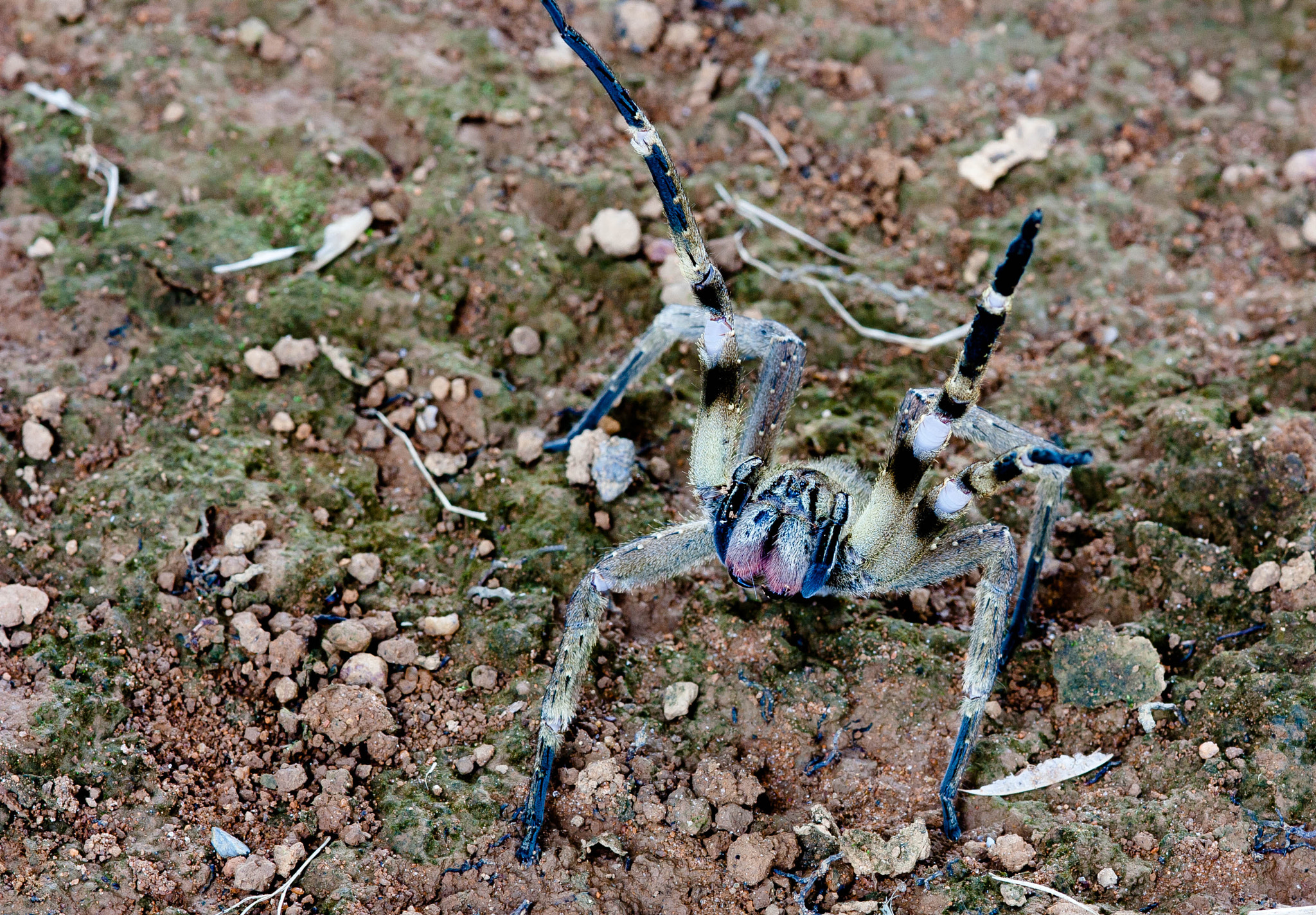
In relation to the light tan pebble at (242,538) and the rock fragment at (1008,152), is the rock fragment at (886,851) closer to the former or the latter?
the light tan pebble at (242,538)

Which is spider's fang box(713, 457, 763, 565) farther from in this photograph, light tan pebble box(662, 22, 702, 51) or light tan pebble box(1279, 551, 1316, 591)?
light tan pebble box(662, 22, 702, 51)

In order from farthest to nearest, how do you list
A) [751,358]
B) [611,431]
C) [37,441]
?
[611,431]
[751,358]
[37,441]

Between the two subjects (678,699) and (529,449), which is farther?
(529,449)

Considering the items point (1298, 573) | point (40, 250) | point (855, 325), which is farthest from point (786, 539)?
point (40, 250)

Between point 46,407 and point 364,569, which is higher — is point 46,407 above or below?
above

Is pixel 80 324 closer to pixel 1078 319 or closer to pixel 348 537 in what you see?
pixel 348 537

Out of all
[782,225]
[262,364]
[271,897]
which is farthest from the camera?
[782,225]

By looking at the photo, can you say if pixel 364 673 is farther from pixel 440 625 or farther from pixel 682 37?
pixel 682 37

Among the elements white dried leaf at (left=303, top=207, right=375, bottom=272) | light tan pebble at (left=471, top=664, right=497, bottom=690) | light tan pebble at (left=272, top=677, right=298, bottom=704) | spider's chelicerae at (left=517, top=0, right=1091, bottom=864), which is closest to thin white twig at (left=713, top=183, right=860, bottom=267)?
spider's chelicerae at (left=517, top=0, right=1091, bottom=864)
